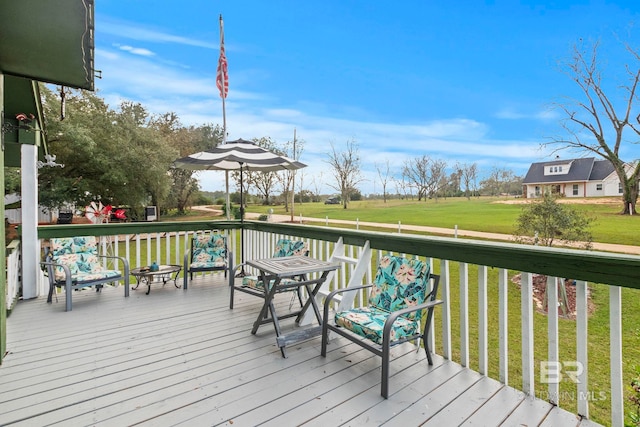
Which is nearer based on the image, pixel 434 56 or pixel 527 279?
pixel 527 279

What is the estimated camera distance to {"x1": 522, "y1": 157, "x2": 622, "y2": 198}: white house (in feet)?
45.6

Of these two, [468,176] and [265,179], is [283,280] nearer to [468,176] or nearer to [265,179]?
[265,179]

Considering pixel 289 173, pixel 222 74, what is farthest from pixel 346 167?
pixel 222 74

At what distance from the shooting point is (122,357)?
9.11 feet

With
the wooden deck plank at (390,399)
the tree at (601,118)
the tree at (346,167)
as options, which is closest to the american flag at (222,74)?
the wooden deck plank at (390,399)

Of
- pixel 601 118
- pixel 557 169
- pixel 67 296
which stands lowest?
pixel 67 296

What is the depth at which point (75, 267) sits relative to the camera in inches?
175

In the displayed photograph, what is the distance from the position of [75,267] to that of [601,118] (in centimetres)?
1703

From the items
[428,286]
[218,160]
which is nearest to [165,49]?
[218,160]

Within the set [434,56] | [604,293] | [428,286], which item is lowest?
[604,293]

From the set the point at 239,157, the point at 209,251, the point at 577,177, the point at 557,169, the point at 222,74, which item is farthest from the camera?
the point at 557,169

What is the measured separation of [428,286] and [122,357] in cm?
267

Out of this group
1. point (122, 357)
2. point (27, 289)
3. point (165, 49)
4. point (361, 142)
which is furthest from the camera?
point (361, 142)

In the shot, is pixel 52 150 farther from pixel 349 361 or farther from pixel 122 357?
pixel 349 361
